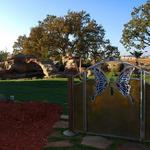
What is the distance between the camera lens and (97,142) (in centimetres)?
703

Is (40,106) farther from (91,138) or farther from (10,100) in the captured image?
(91,138)

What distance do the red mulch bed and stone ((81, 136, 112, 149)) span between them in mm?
776

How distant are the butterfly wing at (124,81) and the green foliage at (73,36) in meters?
46.3

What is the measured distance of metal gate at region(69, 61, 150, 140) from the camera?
6914 mm

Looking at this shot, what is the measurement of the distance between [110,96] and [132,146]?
1.05 metres

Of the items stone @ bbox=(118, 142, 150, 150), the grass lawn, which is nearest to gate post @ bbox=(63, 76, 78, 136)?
stone @ bbox=(118, 142, 150, 150)

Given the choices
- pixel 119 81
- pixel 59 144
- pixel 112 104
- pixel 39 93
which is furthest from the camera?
pixel 39 93

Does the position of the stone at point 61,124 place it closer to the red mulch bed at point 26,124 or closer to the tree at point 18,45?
the red mulch bed at point 26,124

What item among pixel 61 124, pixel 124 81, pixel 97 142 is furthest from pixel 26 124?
pixel 124 81

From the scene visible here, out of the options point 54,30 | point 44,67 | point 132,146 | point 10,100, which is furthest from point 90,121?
point 54,30

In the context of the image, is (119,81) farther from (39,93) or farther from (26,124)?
(39,93)

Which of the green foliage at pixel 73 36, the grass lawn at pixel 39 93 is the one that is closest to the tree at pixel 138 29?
the green foliage at pixel 73 36

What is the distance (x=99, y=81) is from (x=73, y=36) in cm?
4849

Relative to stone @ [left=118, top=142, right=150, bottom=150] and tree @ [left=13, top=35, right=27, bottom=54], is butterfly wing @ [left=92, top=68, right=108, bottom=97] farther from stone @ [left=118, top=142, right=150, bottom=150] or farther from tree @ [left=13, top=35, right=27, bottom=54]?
tree @ [left=13, top=35, right=27, bottom=54]
